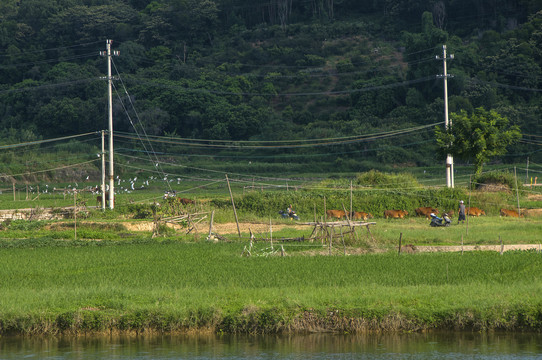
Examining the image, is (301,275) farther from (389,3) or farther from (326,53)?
(389,3)

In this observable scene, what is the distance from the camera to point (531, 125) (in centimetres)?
7194

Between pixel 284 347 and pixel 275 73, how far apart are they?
80.6 metres

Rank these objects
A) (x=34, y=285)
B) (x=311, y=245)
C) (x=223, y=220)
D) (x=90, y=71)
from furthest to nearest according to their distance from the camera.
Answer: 1. (x=90, y=71)
2. (x=223, y=220)
3. (x=311, y=245)
4. (x=34, y=285)

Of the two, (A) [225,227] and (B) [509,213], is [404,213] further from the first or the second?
(A) [225,227]

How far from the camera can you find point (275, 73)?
95.8 meters

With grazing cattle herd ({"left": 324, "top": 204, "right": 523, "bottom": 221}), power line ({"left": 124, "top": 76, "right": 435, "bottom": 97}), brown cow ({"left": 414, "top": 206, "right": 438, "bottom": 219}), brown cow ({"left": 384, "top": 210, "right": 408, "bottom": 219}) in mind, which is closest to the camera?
grazing cattle herd ({"left": 324, "top": 204, "right": 523, "bottom": 221})

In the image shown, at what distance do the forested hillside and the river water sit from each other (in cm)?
4967

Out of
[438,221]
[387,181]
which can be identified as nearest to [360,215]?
[387,181]

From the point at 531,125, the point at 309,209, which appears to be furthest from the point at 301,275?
the point at 531,125

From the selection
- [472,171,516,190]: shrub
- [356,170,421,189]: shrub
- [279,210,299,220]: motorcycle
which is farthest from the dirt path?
[472,171,516,190]: shrub

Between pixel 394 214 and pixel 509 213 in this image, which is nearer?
pixel 509 213

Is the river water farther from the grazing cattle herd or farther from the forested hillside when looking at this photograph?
the forested hillside

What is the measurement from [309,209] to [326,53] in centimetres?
6100

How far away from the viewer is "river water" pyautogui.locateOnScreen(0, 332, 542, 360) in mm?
16156
